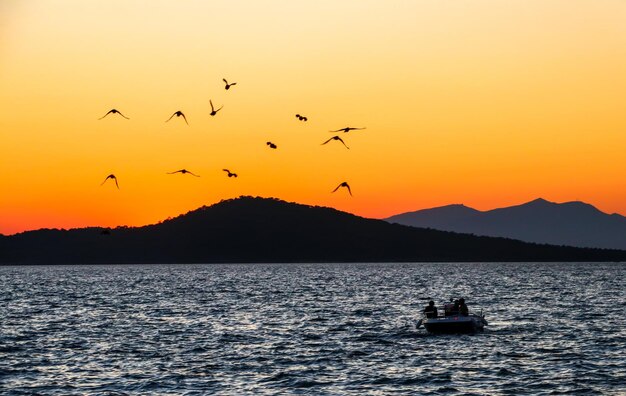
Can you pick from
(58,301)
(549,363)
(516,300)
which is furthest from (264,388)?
(58,301)

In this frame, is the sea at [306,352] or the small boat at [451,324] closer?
the sea at [306,352]

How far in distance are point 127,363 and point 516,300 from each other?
73001 millimetres

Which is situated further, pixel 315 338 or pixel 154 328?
pixel 154 328

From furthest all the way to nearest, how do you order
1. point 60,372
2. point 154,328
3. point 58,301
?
point 58,301, point 154,328, point 60,372

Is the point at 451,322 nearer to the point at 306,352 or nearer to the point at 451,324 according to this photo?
the point at 451,324

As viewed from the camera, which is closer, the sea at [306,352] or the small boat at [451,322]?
the sea at [306,352]

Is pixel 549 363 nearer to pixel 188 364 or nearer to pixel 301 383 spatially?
pixel 301 383

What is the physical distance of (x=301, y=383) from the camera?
49750 mm

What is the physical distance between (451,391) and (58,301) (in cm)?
9120

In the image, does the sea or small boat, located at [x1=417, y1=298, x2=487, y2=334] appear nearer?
the sea

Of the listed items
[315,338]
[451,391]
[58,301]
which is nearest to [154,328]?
[315,338]

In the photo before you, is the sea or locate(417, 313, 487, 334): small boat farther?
locate(417, 313, 487, 334): small boat

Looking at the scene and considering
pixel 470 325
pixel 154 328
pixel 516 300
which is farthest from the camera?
pixel 516 300

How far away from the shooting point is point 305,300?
127125 millimetres
